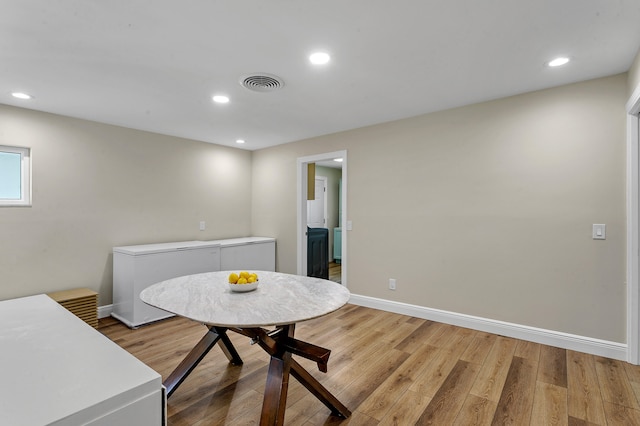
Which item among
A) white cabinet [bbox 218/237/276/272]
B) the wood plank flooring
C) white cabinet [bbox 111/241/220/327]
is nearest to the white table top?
the wood plank flooring

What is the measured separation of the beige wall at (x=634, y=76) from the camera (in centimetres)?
216

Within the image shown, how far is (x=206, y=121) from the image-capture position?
3.68 meters

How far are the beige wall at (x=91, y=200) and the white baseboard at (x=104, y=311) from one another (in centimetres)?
6

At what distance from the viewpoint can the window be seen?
3170 millimetres

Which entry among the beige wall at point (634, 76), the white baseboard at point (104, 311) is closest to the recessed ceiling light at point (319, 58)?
the beige wall at point (634, 76)

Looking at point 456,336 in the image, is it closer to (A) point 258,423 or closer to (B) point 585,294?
(B) point 585,294

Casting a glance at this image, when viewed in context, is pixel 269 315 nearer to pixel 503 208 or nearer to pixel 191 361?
pixel 191 361

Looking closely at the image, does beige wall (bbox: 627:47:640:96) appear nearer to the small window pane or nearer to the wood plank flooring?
the wood plank flooring

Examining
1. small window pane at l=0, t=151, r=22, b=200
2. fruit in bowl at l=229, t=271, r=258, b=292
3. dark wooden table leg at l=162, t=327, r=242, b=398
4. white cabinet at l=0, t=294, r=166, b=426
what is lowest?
dark wooden table leg at l=162, t=327, r=242, b=398

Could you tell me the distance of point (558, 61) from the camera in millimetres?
2299

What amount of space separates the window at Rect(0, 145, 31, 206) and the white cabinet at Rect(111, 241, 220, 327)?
101cm

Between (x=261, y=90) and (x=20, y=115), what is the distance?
2.57 m

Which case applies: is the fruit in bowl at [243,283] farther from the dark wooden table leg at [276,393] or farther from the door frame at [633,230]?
the door frame at [633,230]

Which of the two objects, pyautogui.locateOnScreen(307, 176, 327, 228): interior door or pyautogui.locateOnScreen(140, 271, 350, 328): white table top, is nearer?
pyautogui.locateOnScreen(140, 271, 350, 328): white table top
